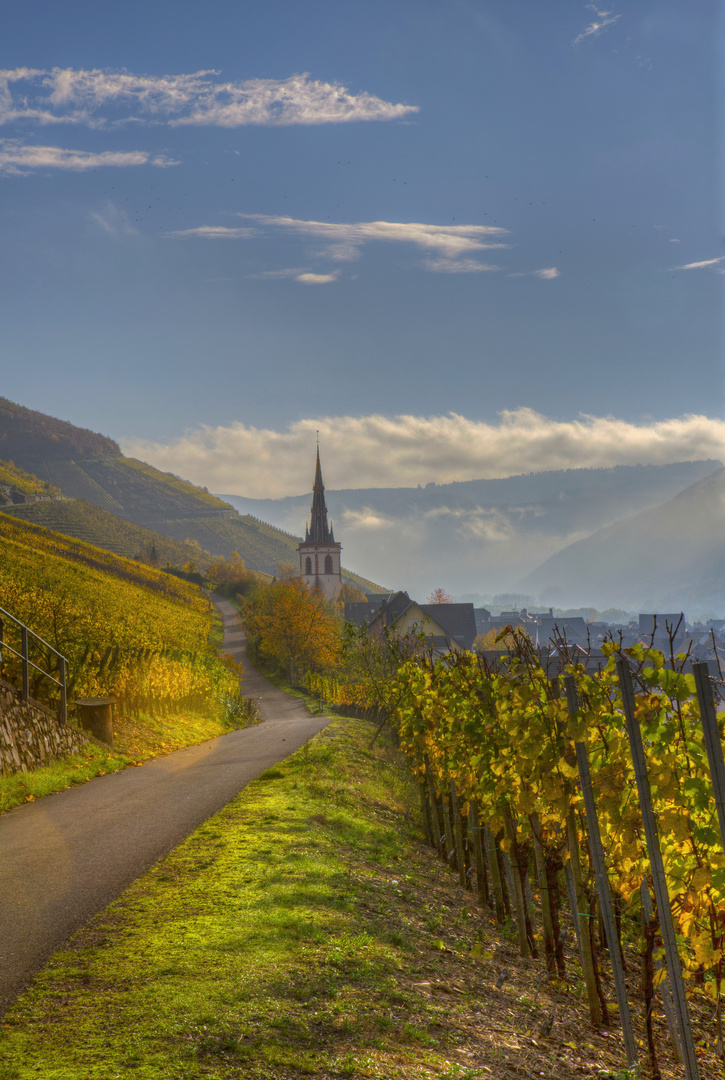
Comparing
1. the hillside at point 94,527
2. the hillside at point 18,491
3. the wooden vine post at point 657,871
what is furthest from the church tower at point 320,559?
the wooden vine post at point 657,871

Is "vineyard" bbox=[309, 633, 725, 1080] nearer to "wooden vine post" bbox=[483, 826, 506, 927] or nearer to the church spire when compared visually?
"wooden vine post" bbox=[483, 826, 506, 927]

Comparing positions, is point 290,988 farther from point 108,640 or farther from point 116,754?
point 108,640

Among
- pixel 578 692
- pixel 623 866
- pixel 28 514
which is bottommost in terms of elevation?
pixel 623 866

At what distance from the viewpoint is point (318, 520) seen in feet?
382

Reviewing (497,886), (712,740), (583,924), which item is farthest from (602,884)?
(497,886)

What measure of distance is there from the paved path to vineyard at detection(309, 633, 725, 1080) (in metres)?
3.39

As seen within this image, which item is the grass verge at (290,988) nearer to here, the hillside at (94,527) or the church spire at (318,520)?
the hillside at (94,527)

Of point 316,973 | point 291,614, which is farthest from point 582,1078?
point 291,614

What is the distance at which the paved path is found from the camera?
5.03 metres

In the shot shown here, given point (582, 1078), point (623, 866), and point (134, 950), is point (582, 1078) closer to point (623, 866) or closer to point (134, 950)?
point (623, 866)

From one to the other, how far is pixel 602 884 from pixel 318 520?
112553 mm

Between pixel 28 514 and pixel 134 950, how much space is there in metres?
109

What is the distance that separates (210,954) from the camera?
453 centimetres

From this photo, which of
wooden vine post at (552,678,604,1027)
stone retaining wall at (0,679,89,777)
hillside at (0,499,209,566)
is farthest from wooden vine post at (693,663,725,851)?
hillside at (0,499,209,566)
